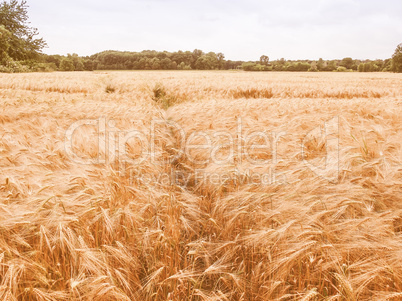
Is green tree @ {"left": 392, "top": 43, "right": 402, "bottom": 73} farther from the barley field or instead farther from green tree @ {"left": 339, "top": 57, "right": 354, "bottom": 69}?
the barley field

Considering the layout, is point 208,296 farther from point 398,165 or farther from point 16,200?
point 398,165

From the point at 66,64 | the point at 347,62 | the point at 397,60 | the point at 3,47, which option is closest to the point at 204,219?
the point at 3,47

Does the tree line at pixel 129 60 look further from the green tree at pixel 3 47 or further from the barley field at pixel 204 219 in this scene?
the barley field at pixel 204 219

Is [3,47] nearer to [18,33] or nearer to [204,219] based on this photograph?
[18,33]

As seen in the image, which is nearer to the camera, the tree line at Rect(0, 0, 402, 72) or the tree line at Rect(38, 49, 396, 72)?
the tree line at Rect(0, 0, 402, 72)

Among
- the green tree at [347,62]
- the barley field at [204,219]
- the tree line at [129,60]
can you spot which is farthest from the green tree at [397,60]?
the barley field at [204,219]

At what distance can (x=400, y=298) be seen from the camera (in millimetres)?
926

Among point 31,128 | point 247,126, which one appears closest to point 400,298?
point 247,126

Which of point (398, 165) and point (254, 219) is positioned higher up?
point (398, 165)

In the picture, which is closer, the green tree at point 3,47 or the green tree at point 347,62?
the green tree at point 3,47

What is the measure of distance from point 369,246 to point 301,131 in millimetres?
1941

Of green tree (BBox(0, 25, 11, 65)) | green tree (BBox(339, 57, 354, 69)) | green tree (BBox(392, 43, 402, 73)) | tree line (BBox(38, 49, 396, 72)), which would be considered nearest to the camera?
green tree (BBox(0, 25, 11, 65))

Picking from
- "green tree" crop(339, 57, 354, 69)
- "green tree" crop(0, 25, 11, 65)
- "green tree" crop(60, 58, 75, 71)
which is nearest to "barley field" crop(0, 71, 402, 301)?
"green tree" crop(0, 25, 11, 65)

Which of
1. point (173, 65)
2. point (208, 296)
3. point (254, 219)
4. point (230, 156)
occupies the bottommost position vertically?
point (208, 296)
